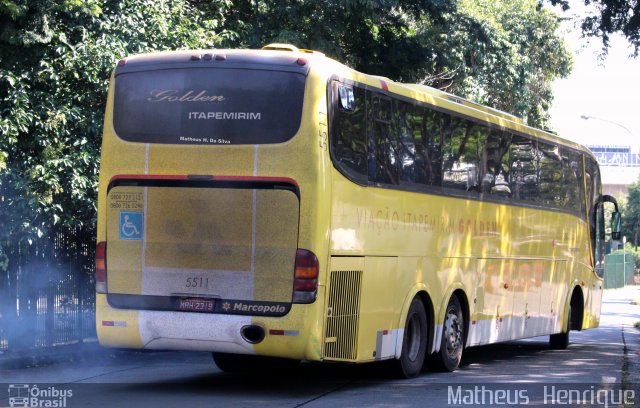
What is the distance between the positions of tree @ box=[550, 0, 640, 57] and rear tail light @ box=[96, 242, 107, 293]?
9900mm

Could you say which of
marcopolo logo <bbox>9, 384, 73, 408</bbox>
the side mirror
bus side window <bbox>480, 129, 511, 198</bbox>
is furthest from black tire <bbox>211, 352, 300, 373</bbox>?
the side mirror

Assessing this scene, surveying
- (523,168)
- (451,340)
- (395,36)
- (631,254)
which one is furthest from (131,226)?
(631,254)

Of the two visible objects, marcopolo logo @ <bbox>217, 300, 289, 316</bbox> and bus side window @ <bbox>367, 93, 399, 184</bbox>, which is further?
bus side window @ <bbox>367, 93, 399, 184</bbox>

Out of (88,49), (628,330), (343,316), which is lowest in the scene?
(628,330)

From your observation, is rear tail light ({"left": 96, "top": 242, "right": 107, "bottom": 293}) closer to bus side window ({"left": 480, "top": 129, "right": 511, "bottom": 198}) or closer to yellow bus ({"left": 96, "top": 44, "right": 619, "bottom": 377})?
yellow bus ({"left": 96, "top": 44, "right": 619, "bottom": 377})

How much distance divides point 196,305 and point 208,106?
2.08 metres

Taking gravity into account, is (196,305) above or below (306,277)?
below

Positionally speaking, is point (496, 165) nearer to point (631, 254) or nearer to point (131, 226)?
point (131, 226)

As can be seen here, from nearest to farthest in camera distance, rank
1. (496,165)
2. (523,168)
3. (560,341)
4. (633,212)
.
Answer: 1. (496,165)
2. (523,168)
3. (560,341)
4. (633,212)

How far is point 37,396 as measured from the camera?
36.3 ft

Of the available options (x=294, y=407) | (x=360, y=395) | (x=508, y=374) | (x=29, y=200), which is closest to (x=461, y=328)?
(x=508, y=374)

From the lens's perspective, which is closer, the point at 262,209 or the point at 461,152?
the point at 262,209

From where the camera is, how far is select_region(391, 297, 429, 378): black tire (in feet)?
41.6

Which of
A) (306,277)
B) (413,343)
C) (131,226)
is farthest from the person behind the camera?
(413,343)
